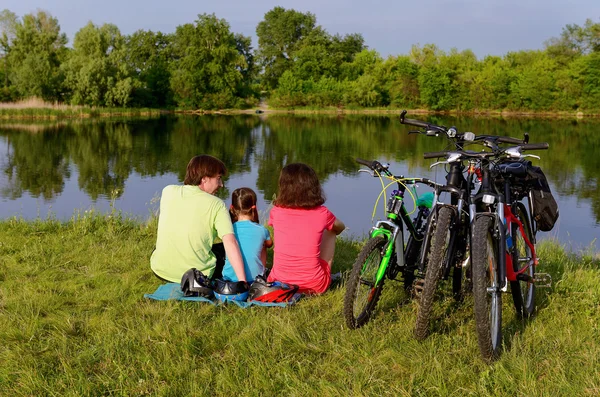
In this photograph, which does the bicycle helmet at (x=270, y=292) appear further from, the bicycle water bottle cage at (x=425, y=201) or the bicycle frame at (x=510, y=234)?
the bicycle frame at (x=510, y=234)

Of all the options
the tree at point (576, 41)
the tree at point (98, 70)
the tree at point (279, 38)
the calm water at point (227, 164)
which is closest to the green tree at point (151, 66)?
the tree at point (98, 70)

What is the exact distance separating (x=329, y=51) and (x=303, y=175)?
6936 cm

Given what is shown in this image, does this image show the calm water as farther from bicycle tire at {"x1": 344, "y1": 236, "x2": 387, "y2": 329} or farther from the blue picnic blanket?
bicycle tire at {"x1": 344, "y1": 236, "x2": 387, "y2": 329}

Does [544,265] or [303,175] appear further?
[544,265]

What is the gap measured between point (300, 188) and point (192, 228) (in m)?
0.82

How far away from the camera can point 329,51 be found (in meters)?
70.7

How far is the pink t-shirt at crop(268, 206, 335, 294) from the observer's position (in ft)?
12.7

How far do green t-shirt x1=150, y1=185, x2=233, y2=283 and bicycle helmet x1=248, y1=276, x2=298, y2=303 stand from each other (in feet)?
1.54

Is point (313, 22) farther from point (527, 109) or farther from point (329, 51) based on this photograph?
point (527, 109)

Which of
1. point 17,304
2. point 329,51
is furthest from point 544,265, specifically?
point 329,51

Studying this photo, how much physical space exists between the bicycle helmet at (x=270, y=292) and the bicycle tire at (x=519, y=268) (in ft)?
4.55

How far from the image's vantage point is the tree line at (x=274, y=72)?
44312 mm

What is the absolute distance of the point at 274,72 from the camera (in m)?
69.6

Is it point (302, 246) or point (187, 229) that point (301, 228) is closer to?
point (302, 246)
